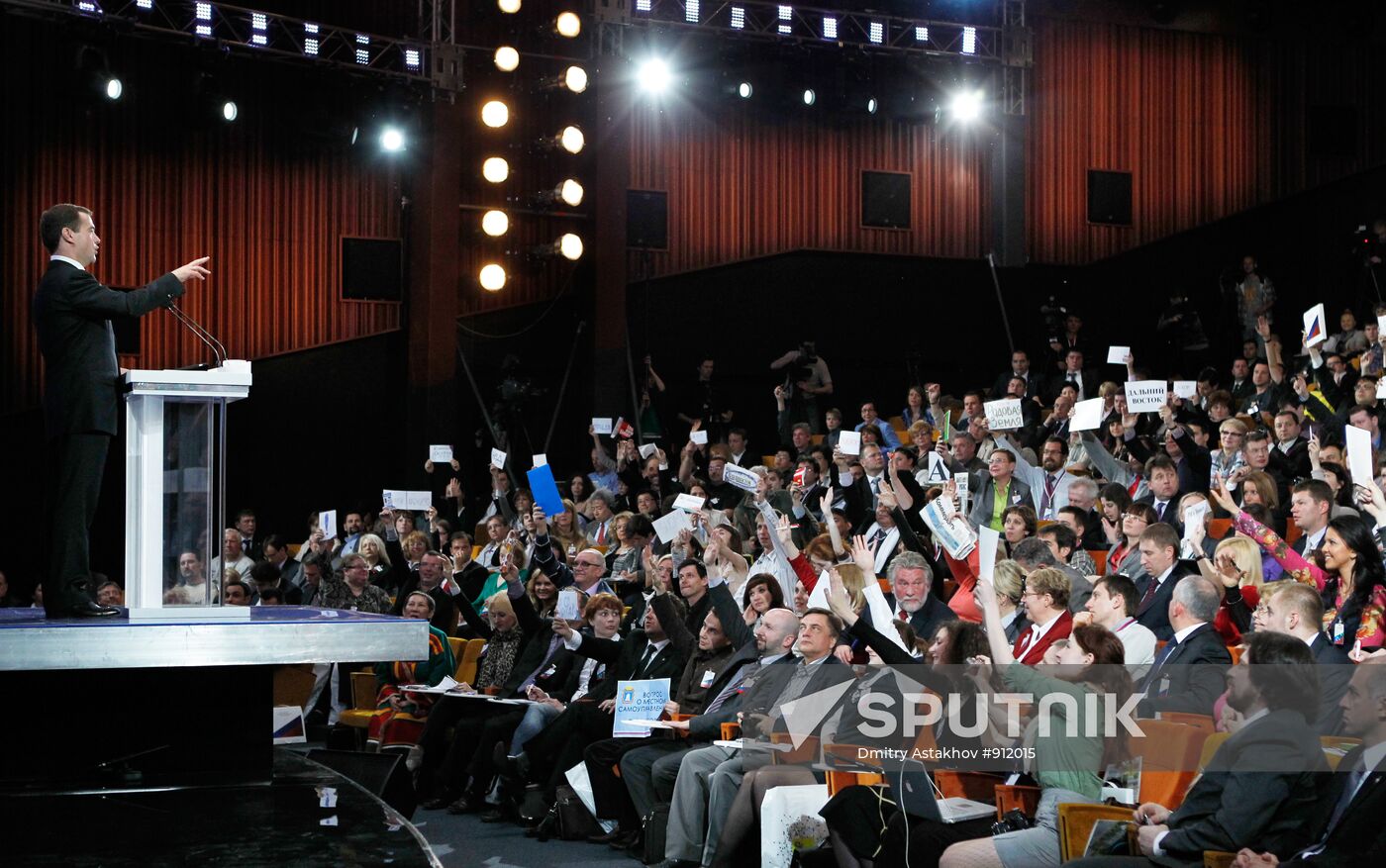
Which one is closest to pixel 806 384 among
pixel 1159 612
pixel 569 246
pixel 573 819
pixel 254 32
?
pixel 569 246

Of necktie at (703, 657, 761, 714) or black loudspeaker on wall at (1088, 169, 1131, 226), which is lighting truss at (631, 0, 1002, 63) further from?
necktie at (703, 657, 761, 714)

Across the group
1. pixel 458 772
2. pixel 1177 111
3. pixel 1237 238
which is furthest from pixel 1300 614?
pixel 1177 111

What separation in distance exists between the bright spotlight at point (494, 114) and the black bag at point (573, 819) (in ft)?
28.2

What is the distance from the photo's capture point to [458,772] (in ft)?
23.9

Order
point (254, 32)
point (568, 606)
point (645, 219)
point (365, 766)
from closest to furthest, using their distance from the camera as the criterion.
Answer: point (365, 766) < point (568, 606) < point (254, 32) < point (645, 219)

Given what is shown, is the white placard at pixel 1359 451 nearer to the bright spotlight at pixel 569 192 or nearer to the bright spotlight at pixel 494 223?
the bright spotlight at pixel 569 192

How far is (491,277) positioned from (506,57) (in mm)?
1981

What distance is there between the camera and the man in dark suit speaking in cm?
359

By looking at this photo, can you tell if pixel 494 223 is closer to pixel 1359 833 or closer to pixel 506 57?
pixel 506 57

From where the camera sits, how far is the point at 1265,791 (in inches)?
146

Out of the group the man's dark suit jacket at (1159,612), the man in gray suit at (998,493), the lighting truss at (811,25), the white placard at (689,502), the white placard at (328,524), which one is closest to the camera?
the man's dark suit jacket at (1159,612)

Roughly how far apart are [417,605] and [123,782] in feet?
15.3

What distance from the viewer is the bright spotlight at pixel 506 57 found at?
1360 cm

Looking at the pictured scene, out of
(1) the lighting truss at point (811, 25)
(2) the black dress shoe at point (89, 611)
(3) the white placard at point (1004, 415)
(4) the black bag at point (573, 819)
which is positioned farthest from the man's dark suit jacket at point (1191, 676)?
(1) the lighting truss at point (811, 25)
